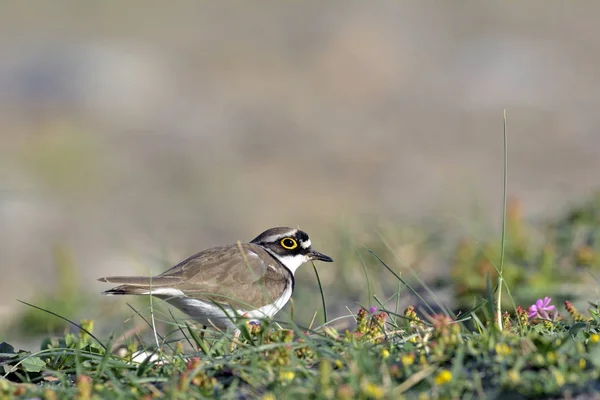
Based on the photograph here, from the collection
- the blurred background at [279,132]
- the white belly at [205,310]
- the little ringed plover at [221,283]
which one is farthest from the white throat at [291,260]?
the blurred background at [279,132]

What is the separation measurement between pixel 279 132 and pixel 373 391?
17.7 m

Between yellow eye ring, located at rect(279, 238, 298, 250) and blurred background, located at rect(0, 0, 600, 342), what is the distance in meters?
1.47

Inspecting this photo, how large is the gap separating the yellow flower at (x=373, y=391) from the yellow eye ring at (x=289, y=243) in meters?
3.22

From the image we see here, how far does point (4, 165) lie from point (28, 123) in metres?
3.13

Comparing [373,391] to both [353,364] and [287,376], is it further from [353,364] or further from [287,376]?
[287,376]

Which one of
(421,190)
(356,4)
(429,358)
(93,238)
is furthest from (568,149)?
(429,358)

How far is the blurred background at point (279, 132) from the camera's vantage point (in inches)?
412

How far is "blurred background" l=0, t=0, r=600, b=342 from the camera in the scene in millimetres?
10469

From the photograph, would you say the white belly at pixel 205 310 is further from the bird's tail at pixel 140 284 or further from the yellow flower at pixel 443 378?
the yellow flower at pixel 443 378

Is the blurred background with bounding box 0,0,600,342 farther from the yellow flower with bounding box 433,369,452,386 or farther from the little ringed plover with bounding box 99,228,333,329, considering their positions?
the yellow flower with bounding box 433,369,452,386

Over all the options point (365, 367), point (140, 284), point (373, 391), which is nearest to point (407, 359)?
point (365, 367)

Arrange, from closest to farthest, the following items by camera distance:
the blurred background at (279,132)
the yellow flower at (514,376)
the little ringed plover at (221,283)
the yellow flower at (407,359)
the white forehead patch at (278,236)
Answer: the yellow flower at (514,376)
the yellow flower at (407,359)
the little ringed plover at (221,283)
the white forehead patch at (278,236)
the blurred background at (279,132)

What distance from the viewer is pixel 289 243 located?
21.6 feet

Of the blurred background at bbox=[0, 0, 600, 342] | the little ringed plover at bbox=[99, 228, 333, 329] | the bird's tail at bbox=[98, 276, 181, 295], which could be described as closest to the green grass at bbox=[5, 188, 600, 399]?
the bird's tail at bbox=[98, 276, 181, 295]
